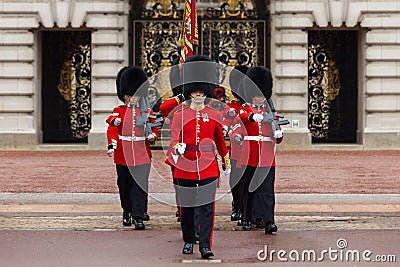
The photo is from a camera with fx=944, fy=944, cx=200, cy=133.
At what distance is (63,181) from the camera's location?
47.0 feet

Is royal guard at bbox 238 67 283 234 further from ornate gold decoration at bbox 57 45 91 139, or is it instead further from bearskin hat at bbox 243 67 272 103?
ornate gold decoration at bbox 57 45 91 139

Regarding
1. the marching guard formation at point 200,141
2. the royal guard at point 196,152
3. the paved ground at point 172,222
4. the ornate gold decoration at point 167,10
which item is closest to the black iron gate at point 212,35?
the ornate gold decoration at point 167,10

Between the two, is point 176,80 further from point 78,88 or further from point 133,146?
point 78,88

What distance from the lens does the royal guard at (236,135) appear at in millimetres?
9750

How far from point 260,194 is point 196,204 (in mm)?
1376

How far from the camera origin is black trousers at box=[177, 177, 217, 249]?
322 inches

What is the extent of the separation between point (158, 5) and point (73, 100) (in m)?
3.09

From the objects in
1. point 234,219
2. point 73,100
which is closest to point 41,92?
point 73,100

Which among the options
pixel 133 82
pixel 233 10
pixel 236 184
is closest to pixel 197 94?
pixel 133 82

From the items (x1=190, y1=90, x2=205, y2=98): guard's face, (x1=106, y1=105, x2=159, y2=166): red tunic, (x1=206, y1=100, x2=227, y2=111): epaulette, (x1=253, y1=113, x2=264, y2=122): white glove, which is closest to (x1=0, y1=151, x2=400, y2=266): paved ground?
(x1=106, y1=105, x2=159, y2=166): red tunic

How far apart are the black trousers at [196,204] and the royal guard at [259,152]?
1261 mm

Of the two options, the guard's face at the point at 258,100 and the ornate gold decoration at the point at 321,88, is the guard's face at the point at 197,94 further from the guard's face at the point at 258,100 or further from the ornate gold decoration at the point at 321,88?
the ornate gold decoration at the point at 321,88

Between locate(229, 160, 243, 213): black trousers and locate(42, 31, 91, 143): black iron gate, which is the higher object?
locate(42, 31, 91, 143): black iron gate

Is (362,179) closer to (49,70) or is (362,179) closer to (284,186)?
(284,186)
